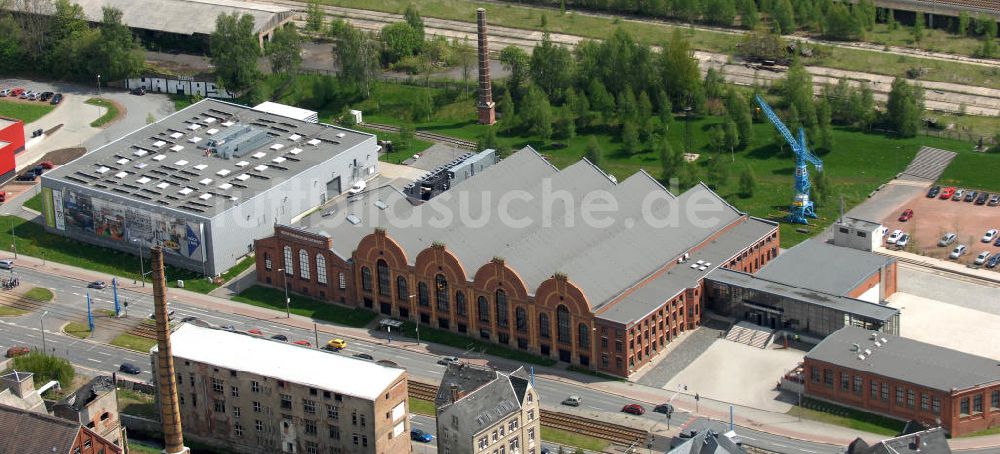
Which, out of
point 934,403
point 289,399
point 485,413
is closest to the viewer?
point 485,413

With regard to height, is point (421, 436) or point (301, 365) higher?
point (301, 365)

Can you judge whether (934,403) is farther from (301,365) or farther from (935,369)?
(301,365)

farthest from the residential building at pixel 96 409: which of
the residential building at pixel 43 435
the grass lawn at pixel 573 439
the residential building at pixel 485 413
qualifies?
the grass lawn at pixel 573 439

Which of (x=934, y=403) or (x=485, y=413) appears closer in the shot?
(x=485, y=413)

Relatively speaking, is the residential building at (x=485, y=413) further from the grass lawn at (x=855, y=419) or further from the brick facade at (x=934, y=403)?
the brick facade at (x=934, y=403)

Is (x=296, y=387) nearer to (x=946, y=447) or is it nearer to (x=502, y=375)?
(x=502, y=375)

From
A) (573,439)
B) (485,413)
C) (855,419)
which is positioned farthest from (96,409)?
(855,419)

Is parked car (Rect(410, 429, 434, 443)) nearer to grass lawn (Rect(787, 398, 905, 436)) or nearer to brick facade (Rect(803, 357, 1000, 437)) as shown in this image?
grass lawn (Rect(787, 398, 905, 436))

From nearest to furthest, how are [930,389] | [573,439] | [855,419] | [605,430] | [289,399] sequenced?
[289,399]
[930,389]
[573,439]
[605,430]
[855,419]
